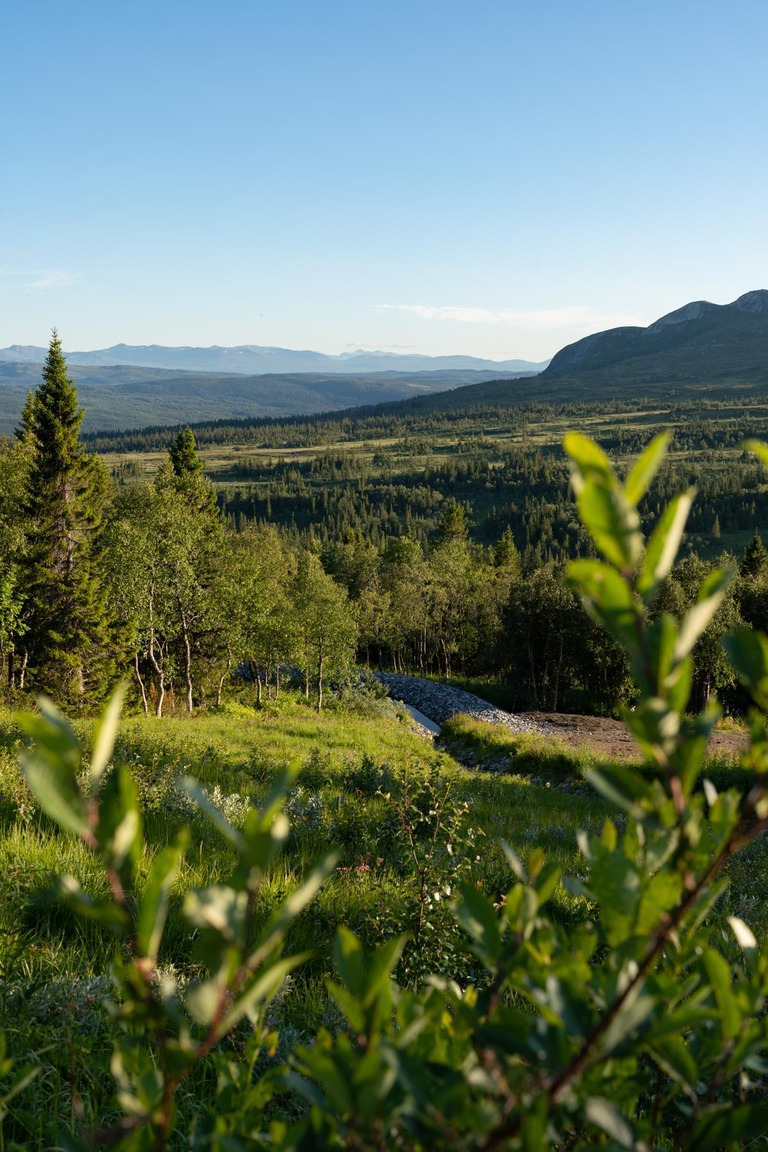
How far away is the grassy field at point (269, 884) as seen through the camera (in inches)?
102

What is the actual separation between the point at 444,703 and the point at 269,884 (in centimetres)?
4043

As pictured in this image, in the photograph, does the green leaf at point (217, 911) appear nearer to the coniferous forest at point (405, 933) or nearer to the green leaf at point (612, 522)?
the coniferous forest at point (405, 933)

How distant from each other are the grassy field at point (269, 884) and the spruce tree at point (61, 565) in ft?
72.9

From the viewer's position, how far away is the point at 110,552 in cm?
3406

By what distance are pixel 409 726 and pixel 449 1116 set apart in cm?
3252

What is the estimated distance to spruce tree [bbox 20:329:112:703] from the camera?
30797 millimetres

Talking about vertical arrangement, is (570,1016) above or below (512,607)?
above

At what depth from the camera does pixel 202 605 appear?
32.8m

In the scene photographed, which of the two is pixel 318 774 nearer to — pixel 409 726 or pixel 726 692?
pixel 409 726

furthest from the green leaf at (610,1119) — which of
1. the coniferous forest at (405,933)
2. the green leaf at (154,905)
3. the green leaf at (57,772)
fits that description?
the green leaf at (57,772)

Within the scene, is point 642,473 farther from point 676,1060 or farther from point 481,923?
point 676,1060

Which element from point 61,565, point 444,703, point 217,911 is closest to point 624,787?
point 217,911

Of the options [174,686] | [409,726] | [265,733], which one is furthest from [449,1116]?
[174,686]

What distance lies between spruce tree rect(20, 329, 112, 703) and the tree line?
0.23 ft
